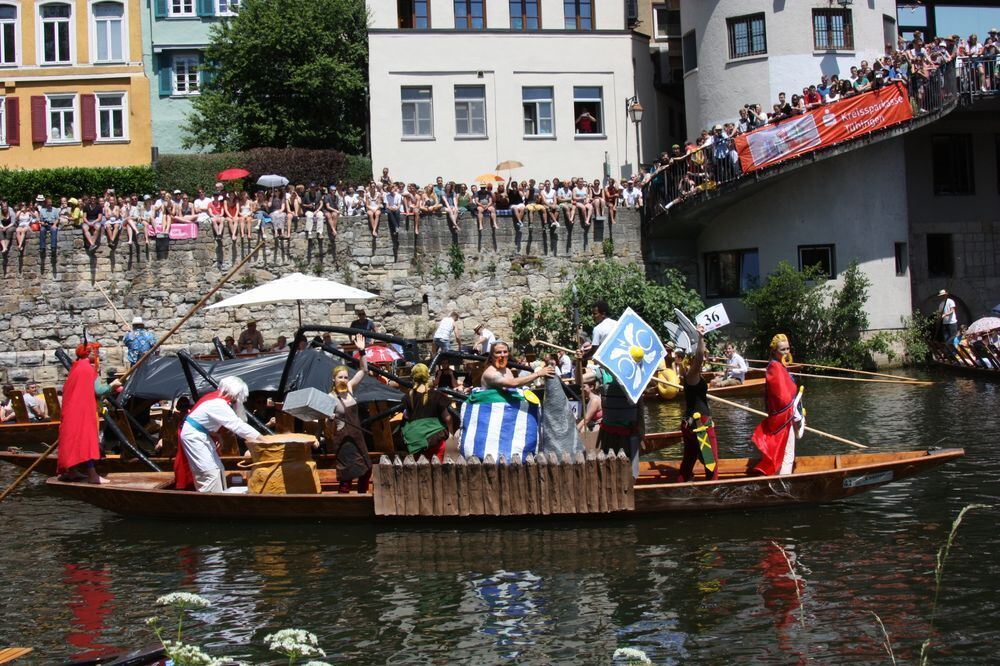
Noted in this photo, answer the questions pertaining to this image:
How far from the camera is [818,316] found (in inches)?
1129

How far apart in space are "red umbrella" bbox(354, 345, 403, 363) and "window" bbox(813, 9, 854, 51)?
1557cm

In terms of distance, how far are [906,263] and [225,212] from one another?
16.4 metres

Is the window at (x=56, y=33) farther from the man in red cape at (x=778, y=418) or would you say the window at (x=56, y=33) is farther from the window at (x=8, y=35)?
the man in red cape at (x=778, y=418)

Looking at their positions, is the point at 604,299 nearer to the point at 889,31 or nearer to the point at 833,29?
the point at 833,29

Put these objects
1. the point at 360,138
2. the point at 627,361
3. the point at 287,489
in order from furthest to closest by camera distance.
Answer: the point at 360,138 → the point at 287,489 → the point at 627,361

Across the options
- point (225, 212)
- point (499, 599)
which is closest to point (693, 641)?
point (499, 599)

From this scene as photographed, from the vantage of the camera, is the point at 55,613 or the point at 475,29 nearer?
the point at 55,613

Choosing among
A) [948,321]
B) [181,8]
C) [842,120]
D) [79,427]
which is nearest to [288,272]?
[842,120]

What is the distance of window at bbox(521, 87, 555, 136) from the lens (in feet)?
111

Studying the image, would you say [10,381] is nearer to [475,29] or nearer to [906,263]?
[475,29]

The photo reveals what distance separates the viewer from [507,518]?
517 inches

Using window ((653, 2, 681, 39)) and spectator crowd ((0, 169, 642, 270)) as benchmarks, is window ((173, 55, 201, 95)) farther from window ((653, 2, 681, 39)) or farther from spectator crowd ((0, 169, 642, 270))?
window ((653, 2, 681, 39))

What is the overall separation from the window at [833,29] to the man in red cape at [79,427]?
22.2m

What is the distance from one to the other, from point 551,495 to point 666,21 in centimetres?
2805
